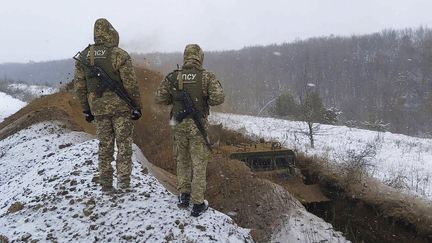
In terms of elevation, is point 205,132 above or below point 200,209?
above

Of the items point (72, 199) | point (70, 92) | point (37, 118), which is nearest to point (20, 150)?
point (37, 118)

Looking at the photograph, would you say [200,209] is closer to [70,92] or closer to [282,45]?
[70,92]

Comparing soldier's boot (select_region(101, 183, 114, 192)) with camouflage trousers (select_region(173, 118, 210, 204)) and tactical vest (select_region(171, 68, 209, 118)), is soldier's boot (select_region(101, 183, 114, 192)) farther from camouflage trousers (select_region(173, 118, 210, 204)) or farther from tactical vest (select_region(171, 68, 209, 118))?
tactical vest (select_region(171, 68, 209, 118))

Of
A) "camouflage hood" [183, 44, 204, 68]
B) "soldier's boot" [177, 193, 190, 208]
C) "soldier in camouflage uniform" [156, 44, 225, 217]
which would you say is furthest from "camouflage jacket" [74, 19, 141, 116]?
"soldier's boot" [177, 193, 190, 208]

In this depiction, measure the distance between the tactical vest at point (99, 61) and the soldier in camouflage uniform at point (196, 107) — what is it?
806 mm

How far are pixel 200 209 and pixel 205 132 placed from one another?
116cm

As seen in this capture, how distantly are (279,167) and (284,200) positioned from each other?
267cm

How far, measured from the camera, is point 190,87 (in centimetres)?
627

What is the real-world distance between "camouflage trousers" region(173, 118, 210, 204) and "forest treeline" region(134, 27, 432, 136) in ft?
199

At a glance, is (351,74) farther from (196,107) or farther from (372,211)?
(196,107)

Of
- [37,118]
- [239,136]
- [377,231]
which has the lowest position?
[377,231]

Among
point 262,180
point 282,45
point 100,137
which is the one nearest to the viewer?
point 100,137

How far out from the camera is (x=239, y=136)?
1623 centimetres

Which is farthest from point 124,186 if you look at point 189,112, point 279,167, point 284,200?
point 279,167
